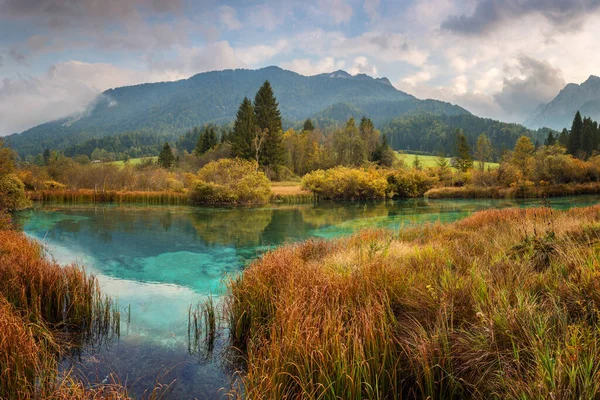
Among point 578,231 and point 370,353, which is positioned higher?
point 578,231

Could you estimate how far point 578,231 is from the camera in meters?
7.46

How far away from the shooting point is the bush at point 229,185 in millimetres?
38094

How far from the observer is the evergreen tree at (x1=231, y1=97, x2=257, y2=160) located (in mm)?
58062

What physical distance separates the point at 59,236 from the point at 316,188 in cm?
3013

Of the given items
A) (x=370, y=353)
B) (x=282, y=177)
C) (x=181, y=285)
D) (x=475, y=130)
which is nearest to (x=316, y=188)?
(x=282, y=177)

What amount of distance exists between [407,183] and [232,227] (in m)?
32.1

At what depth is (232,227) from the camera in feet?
73.7

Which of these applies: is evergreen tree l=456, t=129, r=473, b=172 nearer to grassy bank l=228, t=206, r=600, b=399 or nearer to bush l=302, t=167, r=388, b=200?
bush l=302, t=167, r=388, b=200

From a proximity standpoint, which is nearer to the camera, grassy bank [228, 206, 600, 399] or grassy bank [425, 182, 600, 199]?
grassy bank [228, 206, 600, 399]

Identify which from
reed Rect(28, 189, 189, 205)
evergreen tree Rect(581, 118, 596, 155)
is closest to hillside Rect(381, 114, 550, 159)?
evergreen tree Rect(581, 118, 596, 155)

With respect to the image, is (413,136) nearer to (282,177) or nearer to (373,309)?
(282,177)

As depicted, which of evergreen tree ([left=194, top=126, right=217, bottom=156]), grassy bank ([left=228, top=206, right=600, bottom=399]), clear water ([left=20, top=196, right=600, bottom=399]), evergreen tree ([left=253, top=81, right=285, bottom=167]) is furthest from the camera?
evergreen tree ([left=194, top=126, right=217, bottom=156])

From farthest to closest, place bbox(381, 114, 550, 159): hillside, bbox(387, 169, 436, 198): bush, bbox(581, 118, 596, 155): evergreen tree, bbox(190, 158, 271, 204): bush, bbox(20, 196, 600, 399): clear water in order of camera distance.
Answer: bbox(381, 114, 550, 159): hillside
bbox(581, 118, 596, 155): evergreen tree
bbox(387, 169, 436, 198): bush
bbox(190, 158, 271, 204): bush
bbox(20, 196, 600, 399): clear water

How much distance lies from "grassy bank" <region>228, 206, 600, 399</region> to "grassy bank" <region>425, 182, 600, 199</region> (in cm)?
3940
